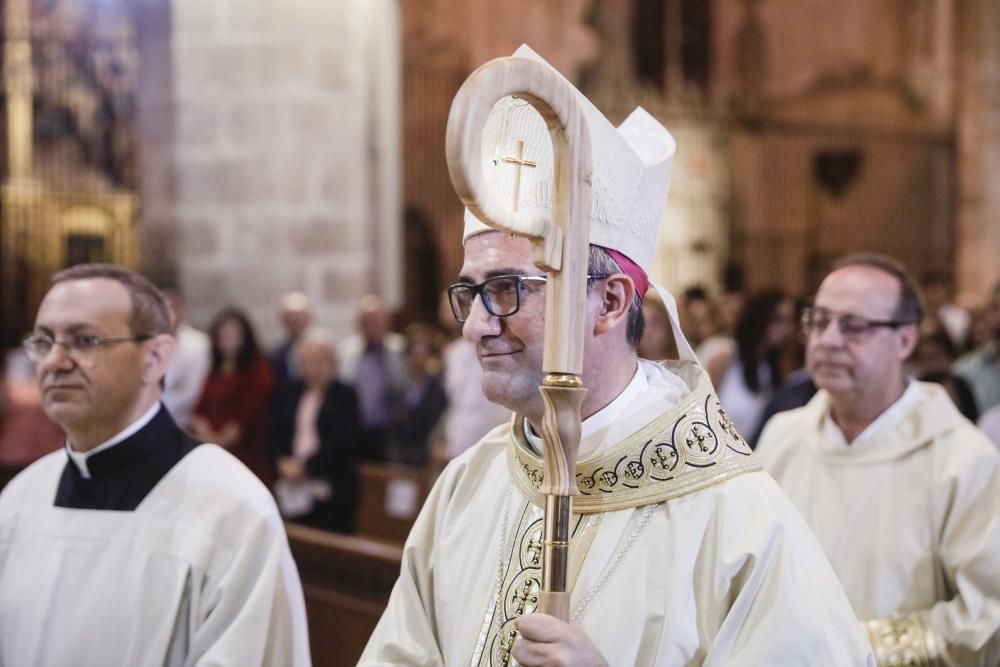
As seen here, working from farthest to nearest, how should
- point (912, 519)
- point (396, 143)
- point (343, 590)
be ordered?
point (396, 143)
point (343, 590)
point (912, 519)

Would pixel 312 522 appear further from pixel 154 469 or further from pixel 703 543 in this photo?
pixel 703 543

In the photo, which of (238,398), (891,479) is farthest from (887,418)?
(238,398)

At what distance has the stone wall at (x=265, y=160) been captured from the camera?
9.12 meters

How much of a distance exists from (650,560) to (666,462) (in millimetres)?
174

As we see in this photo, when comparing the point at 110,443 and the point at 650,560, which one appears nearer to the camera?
the point at 650,560

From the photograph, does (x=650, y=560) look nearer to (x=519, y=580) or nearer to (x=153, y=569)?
(x=519, y=580)

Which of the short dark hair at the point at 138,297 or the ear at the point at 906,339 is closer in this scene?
the short dark hair at the point at 138,297

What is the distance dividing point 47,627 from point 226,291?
20.6ft

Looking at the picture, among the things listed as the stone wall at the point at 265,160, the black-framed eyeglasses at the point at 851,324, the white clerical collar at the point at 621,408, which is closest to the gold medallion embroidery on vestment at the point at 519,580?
the white clerical collar at the point at 621,408

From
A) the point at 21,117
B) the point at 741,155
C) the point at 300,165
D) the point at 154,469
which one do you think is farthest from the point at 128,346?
the point at 741,155

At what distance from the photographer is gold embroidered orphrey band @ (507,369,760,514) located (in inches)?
91.7

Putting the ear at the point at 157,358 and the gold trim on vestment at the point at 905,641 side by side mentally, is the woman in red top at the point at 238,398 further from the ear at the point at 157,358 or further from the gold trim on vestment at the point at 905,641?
the gold trim on vestment at the point at 905,641

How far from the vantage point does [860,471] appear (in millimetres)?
3783

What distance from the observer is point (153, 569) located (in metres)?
3.13
